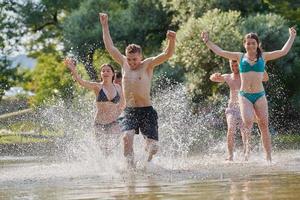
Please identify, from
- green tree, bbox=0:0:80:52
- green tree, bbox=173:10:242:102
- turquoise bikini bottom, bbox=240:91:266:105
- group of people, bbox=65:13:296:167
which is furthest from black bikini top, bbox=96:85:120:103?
green tree, bbox=0:0:80:52

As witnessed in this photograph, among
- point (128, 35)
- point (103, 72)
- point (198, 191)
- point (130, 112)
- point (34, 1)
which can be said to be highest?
point (34, 1)

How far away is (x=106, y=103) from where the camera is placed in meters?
10.2

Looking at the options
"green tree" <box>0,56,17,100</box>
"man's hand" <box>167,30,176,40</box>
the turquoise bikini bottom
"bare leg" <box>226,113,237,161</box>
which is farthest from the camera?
"green tree" <box>0,56,17,100</box>

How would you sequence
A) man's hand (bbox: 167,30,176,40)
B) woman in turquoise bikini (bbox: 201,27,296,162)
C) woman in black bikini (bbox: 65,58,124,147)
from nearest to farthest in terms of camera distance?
man's hand (bbox: 167,30,176,40) < woman in turquoise bikini (bbox: 201,27,296,162) < woman in black bikini (bbox: 65,58,124,147)

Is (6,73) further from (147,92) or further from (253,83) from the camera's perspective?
(147,92)

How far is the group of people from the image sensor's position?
852cm

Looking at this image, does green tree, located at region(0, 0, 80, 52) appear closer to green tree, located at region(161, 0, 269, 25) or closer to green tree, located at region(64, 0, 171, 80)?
green tree, located at region(64, 0, 171, 80)

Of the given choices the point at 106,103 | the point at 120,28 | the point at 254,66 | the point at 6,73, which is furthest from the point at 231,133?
the point at 6,73

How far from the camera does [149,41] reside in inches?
988

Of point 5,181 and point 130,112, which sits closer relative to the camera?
point 5,181

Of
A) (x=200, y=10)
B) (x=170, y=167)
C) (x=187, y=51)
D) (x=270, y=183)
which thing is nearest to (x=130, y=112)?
(x=170, y=167)

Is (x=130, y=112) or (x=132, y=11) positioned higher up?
(x=132, y=11)

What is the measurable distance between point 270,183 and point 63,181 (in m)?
2.13

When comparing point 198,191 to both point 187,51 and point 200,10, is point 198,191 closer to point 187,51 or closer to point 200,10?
point 187,51
